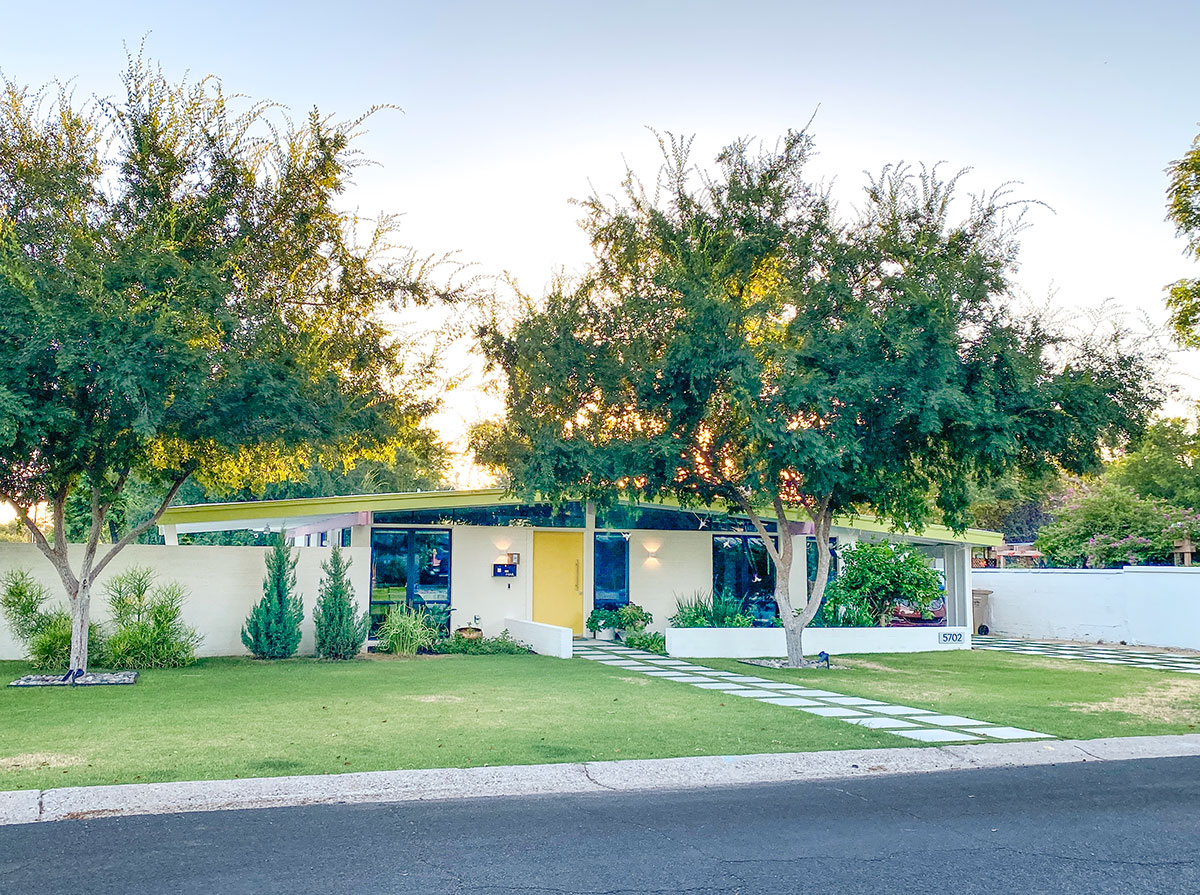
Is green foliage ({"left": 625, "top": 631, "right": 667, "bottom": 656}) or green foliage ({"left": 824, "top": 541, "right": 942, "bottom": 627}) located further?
green foliage ({"left": 824, "top": 541, "right": 942, "bottom": 627})

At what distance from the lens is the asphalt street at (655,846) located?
178 inches

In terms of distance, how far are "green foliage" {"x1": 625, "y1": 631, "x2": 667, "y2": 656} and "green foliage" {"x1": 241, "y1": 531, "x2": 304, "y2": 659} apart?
240 inches

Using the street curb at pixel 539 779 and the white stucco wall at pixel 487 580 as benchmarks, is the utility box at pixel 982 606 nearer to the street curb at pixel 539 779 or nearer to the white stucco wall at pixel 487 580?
the white stucco wall at pixel 487 580

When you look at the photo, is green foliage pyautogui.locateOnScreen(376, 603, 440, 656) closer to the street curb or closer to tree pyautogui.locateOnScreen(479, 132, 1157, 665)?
tree pyautogui.locateOnScreen(479, 132, 1157, 665)

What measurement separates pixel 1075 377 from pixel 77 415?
12.6 metres

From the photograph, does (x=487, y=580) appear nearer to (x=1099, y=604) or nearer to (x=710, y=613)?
(x=710, y=613)

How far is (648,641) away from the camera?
1753 centimetres

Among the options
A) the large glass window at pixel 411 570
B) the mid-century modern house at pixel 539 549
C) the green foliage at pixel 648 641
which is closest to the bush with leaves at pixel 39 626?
the mid-century modern house at pixel 539 549

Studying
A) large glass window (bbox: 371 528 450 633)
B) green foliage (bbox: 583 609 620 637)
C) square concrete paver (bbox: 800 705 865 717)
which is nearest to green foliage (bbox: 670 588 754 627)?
green foliage (bbox: 583 609 620 637)

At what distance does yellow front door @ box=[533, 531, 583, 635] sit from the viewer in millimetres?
19172

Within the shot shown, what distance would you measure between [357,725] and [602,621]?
34.7 ft

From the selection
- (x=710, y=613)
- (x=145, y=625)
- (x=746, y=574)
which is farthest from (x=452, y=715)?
(x=746, y=574)

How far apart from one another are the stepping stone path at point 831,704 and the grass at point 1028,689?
349 millimetres

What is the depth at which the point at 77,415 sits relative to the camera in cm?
1048
